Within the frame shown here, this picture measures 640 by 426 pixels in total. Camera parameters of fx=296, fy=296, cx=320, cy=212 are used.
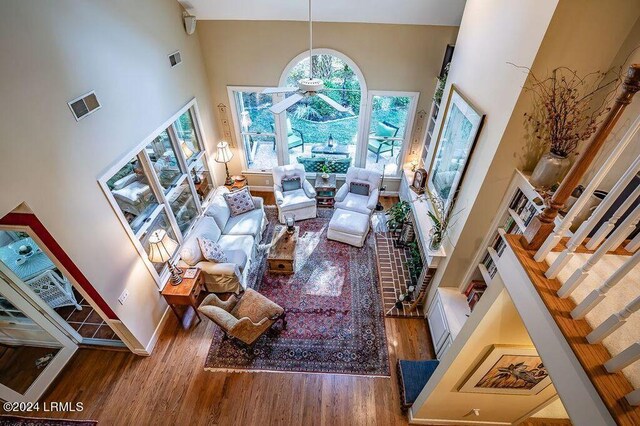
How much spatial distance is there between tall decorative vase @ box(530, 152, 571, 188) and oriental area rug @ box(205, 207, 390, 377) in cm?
267

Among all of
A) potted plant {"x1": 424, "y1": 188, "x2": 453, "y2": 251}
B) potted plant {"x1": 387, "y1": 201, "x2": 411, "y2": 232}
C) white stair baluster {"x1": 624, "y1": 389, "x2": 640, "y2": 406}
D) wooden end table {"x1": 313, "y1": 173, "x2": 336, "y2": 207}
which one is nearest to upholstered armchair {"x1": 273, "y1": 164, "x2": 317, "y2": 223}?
wooden end table {"x1": 313, "y1": 173, "x2": 336, "y2": 207}

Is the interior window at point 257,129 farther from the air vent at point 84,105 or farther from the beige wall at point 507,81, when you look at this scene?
the beige wall at point 507,81

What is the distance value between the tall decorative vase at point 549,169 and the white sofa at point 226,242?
3687 mm

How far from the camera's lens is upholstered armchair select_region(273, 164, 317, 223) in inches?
223

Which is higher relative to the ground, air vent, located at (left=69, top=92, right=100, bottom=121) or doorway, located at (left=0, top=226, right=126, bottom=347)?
air vent, located at (left=69, top=92, right=100, bottom=121)

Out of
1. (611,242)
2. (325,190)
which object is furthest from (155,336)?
(611,242)

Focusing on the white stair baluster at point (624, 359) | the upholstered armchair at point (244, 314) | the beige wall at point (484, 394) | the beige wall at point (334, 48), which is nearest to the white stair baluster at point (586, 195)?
the beige wall at point (484, 394)

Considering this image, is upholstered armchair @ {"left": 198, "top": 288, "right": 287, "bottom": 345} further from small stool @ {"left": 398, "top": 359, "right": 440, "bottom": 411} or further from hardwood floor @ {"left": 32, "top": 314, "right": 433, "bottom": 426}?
small stool @ {"left": 398, "top": 359, "right": 440, "bottom": 411}

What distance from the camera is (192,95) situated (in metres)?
4.88

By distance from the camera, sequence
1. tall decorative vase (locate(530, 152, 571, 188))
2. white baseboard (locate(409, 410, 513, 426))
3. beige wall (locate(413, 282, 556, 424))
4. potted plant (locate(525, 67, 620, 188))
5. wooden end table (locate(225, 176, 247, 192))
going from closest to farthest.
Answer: beige wall (locate(413, 282, 556, 424))
potted plant (locate(525, 67, 620, 188))
tall decorative vase (locate(530, 152, 571, 188))
white baseboard (locate(409, 410, 513, 426))
wooden end table (locate(225, 176, 247, 192))

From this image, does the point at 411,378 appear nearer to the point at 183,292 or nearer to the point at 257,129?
the point at 183,292

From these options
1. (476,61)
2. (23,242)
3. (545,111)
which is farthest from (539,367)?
(23,242)

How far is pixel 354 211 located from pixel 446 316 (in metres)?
2.46

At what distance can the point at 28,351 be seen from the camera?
144 inches
